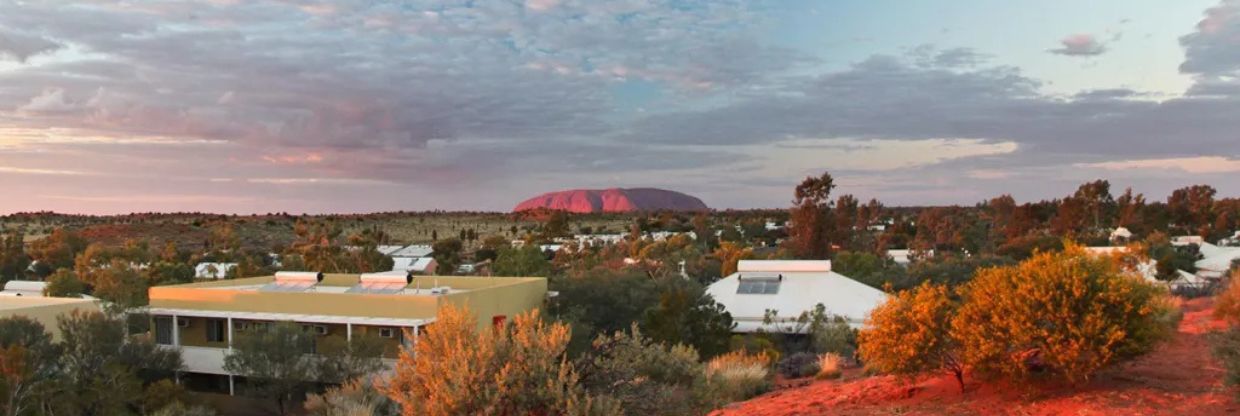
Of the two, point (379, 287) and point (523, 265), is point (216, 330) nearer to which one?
point (379, 287)

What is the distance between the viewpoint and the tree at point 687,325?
83.4 feet

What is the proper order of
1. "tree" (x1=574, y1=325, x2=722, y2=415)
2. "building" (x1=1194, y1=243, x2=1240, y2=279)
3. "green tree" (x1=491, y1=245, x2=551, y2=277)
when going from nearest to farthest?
"tree" (x1=574, y1=325, x2=722, y2=415) < "green tree" (x1=491, y1=245, x2=551, y2=277) < "building" (x1=1194, y1=243, x2=1240, y2=279)

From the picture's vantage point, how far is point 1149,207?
85.8 m

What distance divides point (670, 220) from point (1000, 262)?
66.7 metres

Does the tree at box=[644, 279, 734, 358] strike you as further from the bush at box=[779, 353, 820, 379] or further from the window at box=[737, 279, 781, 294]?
the window at box=[737, 279, 781, 294]

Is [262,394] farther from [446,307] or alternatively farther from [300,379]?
[446,307]

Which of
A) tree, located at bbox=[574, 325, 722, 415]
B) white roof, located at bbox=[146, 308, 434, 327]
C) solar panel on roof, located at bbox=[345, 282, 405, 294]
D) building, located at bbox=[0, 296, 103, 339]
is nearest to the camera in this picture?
tree, located at bbox=[574, 325, 722, 415]

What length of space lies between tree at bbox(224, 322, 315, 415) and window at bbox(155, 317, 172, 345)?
508cm

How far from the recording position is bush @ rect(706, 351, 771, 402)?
17.9 meters

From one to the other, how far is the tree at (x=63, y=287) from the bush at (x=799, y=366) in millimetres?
28848

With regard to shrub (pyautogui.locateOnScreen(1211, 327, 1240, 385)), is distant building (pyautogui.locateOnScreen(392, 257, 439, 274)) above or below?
below

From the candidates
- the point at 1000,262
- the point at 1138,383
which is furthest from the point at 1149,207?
the point at 1138,383

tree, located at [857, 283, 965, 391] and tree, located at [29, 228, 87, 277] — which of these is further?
tree, located at [29, 228, 87, 277]

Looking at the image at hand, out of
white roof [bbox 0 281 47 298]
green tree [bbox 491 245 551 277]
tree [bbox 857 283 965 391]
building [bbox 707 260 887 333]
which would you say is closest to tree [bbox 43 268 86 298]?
white roof [bbox 0 281 47 298]
